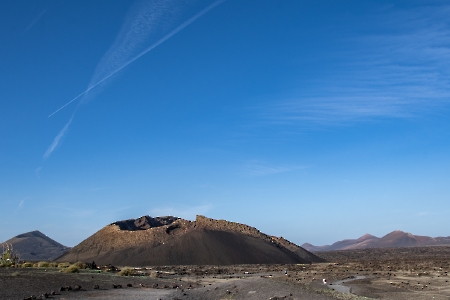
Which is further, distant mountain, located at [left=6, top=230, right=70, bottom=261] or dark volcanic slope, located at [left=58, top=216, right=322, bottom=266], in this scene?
distant mountain, located at [left=6, top=230, right=70, bottom=261]

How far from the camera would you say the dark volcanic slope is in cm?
6575

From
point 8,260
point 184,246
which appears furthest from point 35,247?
point 8,260

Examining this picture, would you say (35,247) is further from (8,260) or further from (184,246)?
(8,260)

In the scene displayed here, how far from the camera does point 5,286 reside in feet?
71.0

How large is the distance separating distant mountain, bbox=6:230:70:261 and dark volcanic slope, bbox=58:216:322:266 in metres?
75.2

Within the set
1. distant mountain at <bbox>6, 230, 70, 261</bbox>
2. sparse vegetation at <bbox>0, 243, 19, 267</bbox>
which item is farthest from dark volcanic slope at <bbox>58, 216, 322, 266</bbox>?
distant mountain at <bbox>6, 230, 70, 261</bbox>

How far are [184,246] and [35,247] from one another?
110m

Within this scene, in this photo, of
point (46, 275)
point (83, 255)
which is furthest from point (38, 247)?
point (46, 275)

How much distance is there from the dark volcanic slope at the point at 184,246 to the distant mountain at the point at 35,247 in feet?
247

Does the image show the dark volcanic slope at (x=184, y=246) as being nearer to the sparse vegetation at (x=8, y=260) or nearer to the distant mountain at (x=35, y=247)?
the sparse vegetation at (x=8, y=260)

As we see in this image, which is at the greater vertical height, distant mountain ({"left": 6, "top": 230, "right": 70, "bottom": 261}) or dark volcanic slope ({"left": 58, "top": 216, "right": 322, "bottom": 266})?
distant mountain ({"left": 6, "top": 230, "right": 70, "bottom": 261})

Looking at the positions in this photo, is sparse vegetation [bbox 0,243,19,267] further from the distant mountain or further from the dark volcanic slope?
the distant mountain

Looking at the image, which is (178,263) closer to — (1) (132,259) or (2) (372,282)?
(1) (132,259)

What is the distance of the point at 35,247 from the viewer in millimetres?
156000
